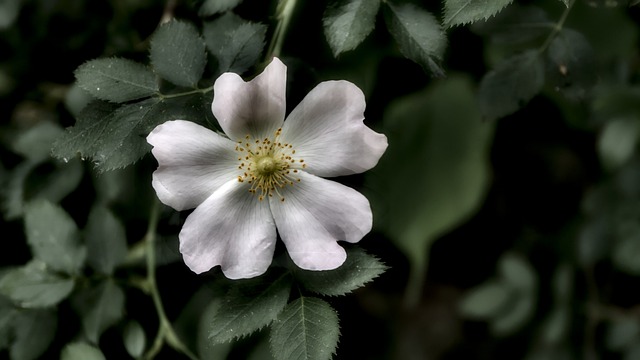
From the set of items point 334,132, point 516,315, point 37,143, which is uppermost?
point 334,132

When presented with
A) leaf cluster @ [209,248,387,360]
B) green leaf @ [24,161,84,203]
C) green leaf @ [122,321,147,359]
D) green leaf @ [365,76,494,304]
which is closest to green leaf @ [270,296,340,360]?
leaf cluster @ [209,248,387,360]

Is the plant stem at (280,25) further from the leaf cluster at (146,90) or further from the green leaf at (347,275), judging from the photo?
the green leaf at (347,275)

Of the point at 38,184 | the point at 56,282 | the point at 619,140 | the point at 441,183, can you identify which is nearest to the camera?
the point at 56,282

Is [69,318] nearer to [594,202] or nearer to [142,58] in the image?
[142,58]

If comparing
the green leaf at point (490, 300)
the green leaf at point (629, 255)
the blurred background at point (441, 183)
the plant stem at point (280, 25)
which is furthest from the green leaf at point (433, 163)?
the plant stem at point (280, 25)

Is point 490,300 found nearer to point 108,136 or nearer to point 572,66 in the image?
point 572,66

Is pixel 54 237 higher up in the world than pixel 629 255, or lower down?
higher up

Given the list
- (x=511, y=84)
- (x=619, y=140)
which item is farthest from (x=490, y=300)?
(x=511, y=84)
